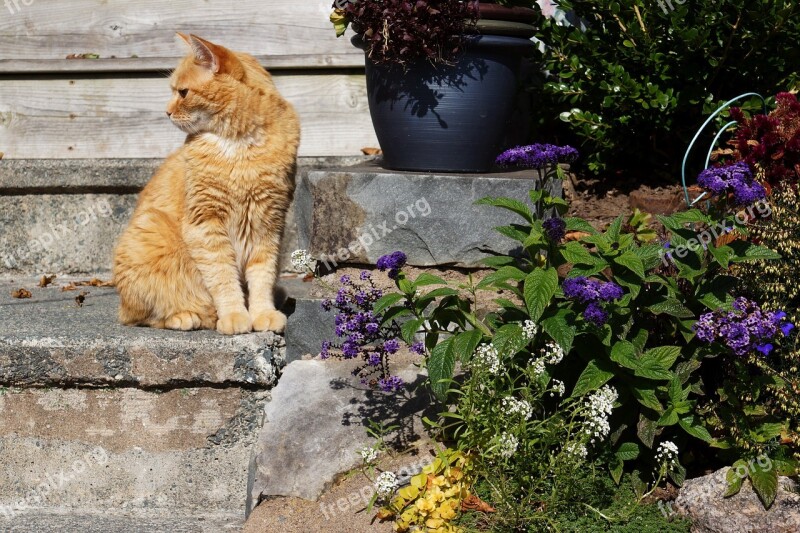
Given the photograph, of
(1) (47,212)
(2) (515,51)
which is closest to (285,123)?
(2) (515,51)

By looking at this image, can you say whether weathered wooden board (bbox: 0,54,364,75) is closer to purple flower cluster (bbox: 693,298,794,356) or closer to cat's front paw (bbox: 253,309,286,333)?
cat's front paw (bbox: 253,309,286,333)

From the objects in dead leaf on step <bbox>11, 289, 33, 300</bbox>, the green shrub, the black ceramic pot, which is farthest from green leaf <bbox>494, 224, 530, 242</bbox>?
dead leaf on step <bbox>11, 289, 33, 300</bbox>

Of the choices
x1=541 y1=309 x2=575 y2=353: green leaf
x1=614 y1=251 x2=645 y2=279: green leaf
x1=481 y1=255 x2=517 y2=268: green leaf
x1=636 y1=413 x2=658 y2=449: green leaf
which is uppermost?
x1=614 y1=251 x2=645 y2=279: green leaf

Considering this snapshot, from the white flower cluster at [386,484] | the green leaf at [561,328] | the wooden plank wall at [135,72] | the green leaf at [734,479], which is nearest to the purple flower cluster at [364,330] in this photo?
the white flower cluster at [386,484]

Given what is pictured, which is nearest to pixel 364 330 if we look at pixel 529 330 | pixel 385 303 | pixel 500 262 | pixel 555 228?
pixel 385 303

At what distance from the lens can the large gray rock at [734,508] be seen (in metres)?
2.18

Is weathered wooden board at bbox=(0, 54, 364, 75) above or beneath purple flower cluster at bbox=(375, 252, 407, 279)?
beneath

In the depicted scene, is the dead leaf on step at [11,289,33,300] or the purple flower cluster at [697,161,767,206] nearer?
the purple flower cluster at [697,161,767,206]

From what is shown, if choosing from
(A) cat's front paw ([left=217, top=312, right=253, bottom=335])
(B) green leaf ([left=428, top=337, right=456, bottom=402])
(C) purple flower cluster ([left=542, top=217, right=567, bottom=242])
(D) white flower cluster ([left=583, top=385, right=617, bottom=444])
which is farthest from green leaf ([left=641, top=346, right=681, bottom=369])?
(A) cat's front paw ([left=217, top=312, right=253, bottom=335])

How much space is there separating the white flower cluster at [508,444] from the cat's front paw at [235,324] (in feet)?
4.16

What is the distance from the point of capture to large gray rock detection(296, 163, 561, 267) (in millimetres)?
3312

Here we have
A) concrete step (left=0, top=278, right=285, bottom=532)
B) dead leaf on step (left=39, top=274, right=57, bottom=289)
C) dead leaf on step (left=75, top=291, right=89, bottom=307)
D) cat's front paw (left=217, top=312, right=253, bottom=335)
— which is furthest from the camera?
dead leaf on step (left=39, top=274, right=57, bottom=289)

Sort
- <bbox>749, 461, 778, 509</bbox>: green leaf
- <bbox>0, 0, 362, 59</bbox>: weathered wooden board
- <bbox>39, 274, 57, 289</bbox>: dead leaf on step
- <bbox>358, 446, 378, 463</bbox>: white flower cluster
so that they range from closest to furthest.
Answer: <bbox>749, 461, 778, 509</bbox>: green leaf
<bbox>358, 446, 378, 463</bbox>: white flower cluster
<bbox>39, 274, 57, 289</bbox>: dead leaf on step
<bbox>0, 0, 362, 59</bbox>: weathered wooden board

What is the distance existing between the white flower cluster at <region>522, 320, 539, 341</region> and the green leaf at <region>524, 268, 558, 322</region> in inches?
2.0
